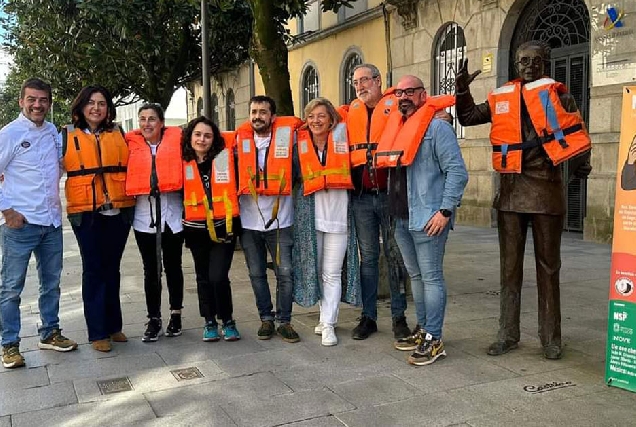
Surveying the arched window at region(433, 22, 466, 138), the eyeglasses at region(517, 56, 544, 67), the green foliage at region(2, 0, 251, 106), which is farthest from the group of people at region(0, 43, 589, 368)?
the arched window at region(433, 22, 466, 138)

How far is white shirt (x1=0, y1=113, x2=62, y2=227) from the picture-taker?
14.7ft

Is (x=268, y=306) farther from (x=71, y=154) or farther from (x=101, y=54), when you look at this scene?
(x=101, y=54)

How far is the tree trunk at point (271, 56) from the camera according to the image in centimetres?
849

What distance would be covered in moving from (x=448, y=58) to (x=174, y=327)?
33.0 feet

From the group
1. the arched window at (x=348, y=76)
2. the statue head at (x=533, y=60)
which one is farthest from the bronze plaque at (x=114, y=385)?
the arched window at (x=348, y=76)

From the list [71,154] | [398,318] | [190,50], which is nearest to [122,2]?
[190,50]

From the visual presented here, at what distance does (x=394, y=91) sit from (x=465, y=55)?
891cm

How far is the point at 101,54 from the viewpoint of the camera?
14680mm

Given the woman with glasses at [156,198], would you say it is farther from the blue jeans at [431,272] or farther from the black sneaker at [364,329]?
the blue jeans at [431,272]

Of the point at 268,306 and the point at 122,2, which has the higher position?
the point at 122,2

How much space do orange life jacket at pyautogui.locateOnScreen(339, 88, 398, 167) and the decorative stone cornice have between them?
10.1 metres

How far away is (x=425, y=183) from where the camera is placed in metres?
4.38

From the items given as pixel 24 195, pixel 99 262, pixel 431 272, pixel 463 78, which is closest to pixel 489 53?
pixel 463 78

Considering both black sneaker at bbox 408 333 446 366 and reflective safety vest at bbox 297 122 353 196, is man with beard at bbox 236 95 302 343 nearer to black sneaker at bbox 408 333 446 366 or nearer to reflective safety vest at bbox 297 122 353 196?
reflective safety vest at bbox 297 122 353 196
